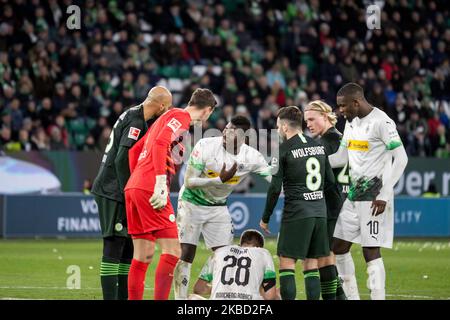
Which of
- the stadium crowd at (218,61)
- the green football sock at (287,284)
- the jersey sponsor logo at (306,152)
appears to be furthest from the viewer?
the stadium crowd at (218,61)

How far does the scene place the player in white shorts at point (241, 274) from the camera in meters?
9.89

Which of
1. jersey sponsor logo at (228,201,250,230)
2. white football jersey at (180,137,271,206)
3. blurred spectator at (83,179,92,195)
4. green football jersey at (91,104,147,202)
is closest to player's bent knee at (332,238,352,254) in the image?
white football jersey at (180,137,271,206)

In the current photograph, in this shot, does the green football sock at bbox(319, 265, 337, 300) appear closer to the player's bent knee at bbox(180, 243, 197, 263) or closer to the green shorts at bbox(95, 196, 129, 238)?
the player's bent knee at bbox(180, 243, 197, 263)

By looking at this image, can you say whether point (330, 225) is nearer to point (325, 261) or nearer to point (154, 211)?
point (325, 261)

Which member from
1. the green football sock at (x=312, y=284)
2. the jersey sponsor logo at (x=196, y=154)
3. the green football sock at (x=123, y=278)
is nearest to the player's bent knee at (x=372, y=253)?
the green football sock at (x=312, y=284)

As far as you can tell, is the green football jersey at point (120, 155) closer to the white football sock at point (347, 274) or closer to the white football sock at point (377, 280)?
the white football sock at point (347, 274)

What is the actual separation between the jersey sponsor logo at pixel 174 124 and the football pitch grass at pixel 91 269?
3.00 metres

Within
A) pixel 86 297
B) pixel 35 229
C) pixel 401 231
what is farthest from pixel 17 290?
pixel 401 231

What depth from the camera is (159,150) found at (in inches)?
380

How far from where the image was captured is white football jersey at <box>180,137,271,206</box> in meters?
11.1

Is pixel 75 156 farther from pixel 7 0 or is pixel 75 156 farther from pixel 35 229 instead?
pixel 7 0

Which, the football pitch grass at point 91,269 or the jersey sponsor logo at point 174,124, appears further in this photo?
the football pitch grass at point 91,269

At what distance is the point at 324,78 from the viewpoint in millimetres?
28219
